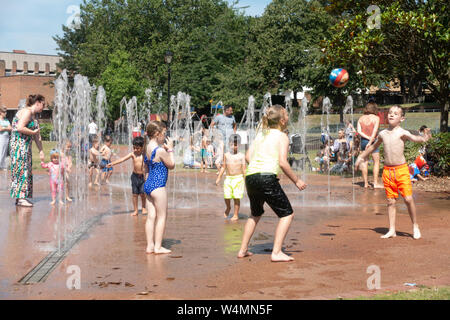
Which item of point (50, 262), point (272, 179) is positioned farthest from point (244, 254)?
point (50, 262)

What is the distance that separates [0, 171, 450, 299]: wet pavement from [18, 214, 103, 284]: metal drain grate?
22 millimetres

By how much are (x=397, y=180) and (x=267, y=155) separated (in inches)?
92.9

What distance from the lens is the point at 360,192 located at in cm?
1384

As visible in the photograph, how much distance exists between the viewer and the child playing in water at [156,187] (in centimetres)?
702

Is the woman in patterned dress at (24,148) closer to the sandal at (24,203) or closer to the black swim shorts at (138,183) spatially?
the sandal at (24,203)

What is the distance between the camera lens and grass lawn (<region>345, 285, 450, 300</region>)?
4852 mm

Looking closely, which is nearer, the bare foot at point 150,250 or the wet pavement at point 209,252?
the wet pavement at point 209,252

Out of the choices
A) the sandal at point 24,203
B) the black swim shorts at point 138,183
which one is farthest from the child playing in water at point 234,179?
the sandal at point 24,203

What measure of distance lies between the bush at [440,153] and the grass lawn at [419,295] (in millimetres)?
11002

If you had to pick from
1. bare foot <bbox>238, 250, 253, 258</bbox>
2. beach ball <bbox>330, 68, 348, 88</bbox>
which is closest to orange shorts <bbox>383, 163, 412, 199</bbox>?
bare foot <bbox>238, 250, 253, 258</bbox>

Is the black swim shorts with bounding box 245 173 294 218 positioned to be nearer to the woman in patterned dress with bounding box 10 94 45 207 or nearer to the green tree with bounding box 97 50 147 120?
the woman in patterned dress with bounding box 10 94 45 207

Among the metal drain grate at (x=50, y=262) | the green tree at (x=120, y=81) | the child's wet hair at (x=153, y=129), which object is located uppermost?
the green tree at (x=120, y=81)
